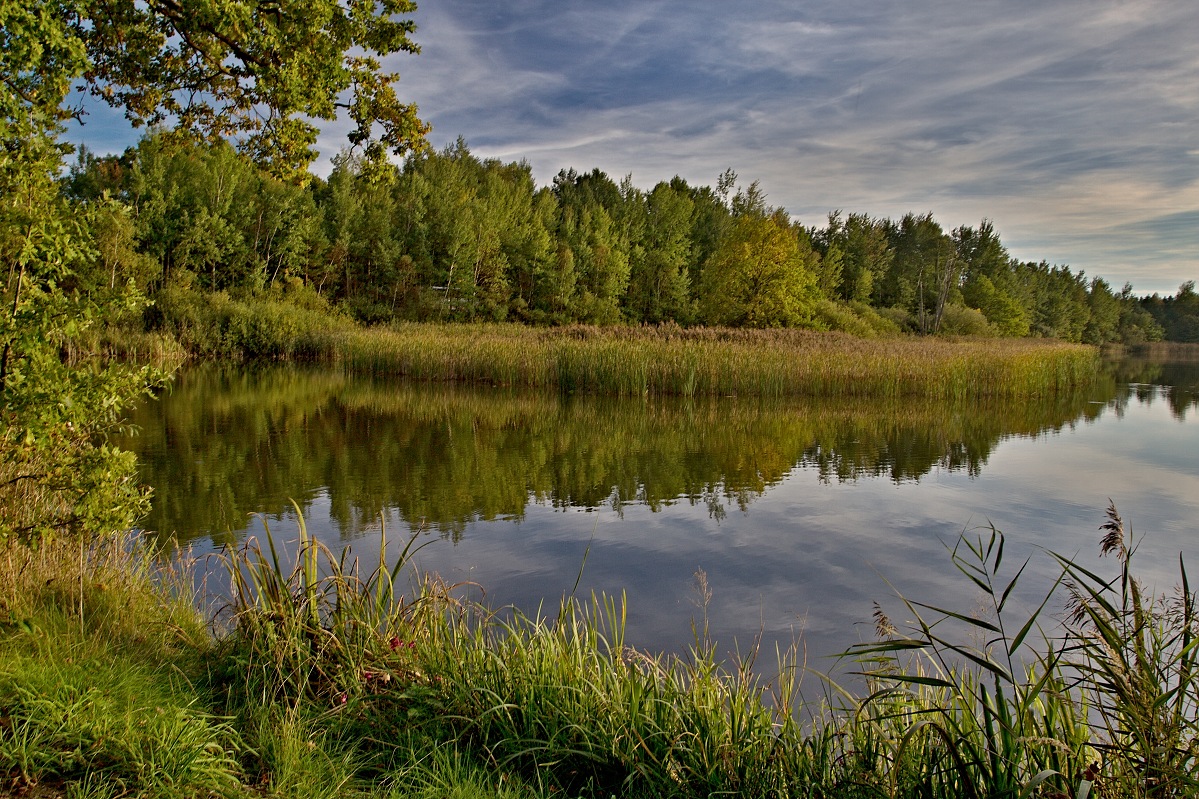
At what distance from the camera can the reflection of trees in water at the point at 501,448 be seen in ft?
27.9

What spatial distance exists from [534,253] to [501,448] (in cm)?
4102

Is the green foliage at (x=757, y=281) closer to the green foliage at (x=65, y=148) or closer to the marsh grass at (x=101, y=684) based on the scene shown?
the green foliage at (x=65, y=148)

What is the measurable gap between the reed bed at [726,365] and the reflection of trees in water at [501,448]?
0.89m

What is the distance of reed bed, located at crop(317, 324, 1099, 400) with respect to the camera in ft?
65.3

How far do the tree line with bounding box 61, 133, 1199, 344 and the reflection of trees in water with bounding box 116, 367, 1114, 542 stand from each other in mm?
10676

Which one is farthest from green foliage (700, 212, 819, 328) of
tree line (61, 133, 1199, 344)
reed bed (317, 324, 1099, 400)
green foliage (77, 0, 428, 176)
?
green foliage (77, 0, 428, 176)

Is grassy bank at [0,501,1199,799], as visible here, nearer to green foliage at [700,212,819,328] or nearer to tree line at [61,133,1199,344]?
tree line at [61,133,1199,344]

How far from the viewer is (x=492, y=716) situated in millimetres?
3045

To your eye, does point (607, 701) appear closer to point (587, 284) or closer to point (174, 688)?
point (174, 688)

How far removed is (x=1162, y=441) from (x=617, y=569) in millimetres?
13788

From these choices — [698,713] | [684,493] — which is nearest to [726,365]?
[684,493]

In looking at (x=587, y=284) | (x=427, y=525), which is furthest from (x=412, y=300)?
(x=427, y=525)

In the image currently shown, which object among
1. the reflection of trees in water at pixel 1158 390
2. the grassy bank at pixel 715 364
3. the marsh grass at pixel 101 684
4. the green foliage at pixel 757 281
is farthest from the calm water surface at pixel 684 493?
the green foliage at pixel 757 281

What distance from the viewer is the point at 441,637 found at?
3793 mm
